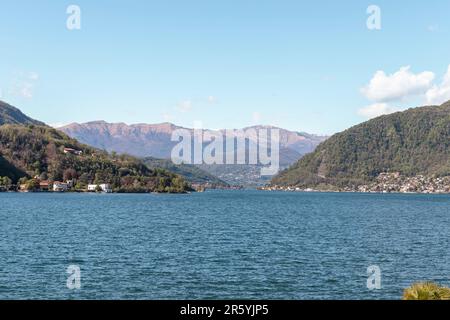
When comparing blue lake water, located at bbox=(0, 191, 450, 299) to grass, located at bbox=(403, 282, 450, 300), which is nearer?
grass, located at bbox=(403, 282, 450, 300)

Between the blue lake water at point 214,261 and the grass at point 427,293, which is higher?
the grass at point 427,293

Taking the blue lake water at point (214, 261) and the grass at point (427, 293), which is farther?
the blue lake water at point (214, 261)

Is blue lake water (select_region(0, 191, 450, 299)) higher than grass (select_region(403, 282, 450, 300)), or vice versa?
grass (select_region(403, 282, 450, 300))

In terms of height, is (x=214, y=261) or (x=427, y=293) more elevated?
(x=427, y=293)

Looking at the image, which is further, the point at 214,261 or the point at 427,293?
the point at 214,261
